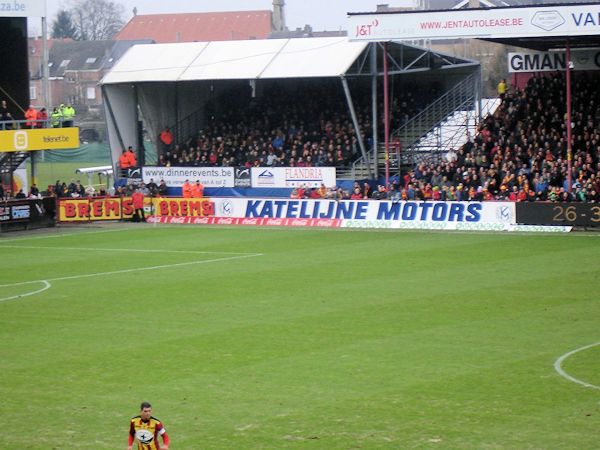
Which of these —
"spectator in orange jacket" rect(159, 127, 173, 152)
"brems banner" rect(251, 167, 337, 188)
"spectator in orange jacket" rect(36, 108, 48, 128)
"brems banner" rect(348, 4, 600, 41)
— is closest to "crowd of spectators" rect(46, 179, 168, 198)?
"spectator in orange jacket" rect(36, 108, 48, 128)

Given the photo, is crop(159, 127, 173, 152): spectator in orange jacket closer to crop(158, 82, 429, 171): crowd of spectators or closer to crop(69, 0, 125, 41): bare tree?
crop(158, 82, 429, 171): crowd of spectators

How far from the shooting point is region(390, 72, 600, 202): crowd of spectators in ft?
134

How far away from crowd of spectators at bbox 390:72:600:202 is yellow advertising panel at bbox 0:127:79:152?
46.2 feet

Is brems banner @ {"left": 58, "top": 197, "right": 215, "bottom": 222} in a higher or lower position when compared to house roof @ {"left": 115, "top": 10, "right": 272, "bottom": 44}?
lower

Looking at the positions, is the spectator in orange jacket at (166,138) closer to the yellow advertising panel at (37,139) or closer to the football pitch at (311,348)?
the yellow advertising panel at (37,139)

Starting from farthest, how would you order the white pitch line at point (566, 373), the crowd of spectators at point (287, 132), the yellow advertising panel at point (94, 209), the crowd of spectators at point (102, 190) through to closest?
the crowd of spectators at point (287, 132) < the crowd of spectators at point (102, 190) < the yellow advertising panel at point (94, 209) < the white pitch line at point (566, 373)

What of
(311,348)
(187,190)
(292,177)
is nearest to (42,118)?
(187,190)

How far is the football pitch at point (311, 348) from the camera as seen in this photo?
14.4 m

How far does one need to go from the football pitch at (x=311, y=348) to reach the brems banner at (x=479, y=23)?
363 inches

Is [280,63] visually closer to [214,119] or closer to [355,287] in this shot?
[214,119]

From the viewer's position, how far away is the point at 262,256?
113ft

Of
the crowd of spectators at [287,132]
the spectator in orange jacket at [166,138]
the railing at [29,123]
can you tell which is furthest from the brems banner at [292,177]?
the railing at [29,123]

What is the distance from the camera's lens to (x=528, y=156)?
43.7 metres

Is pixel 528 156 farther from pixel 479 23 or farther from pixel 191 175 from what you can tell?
pixel 191 175
